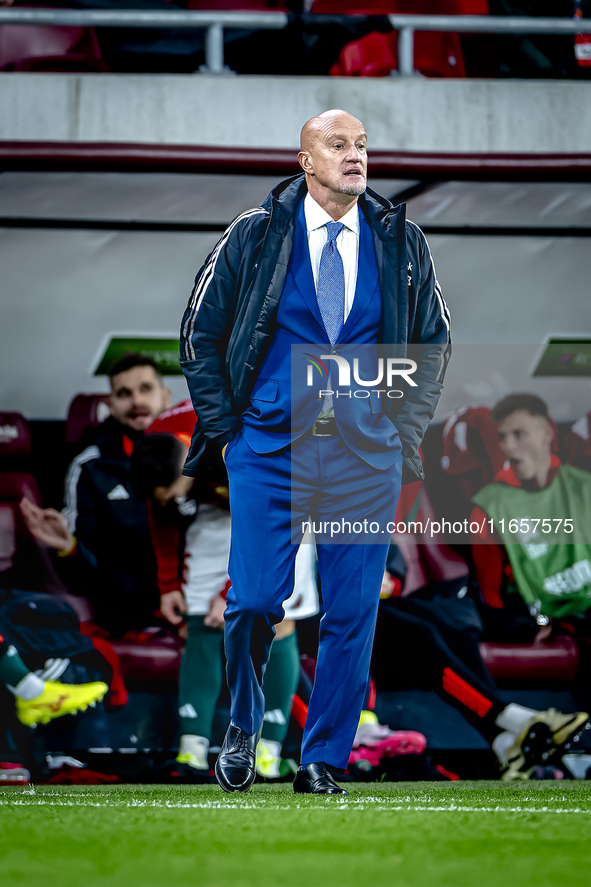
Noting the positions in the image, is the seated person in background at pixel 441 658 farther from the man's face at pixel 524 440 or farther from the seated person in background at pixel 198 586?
the man's face at pixel 524 440

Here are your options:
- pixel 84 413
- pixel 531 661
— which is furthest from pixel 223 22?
pixel 531 661

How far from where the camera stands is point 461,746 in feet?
12.6

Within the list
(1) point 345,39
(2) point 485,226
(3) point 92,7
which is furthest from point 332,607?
(3) point 92,7

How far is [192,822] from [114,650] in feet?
6.66

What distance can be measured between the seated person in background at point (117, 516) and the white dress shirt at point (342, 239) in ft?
4.49

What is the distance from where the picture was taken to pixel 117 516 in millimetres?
3898

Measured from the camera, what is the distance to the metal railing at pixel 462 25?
3.98m

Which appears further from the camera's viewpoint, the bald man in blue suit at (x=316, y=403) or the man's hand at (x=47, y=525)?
the man's hand at (x=47, y=525)

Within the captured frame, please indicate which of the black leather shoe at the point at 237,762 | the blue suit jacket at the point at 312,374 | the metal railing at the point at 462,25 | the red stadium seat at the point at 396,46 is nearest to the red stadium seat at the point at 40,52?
the red stadium seat at the point at 396,46

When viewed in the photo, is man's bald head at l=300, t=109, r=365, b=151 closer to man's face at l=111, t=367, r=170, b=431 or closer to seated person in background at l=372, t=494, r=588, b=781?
man's face at l=111, t=367, r=170, b=431

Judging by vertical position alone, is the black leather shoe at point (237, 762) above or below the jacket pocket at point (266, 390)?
below

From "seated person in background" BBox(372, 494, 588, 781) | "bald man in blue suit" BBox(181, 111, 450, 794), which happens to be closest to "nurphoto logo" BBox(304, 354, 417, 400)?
"bald man in blue suit" BBox(181, 111, 450, 794)

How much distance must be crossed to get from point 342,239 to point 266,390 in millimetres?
493

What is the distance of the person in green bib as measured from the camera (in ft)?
12.9
